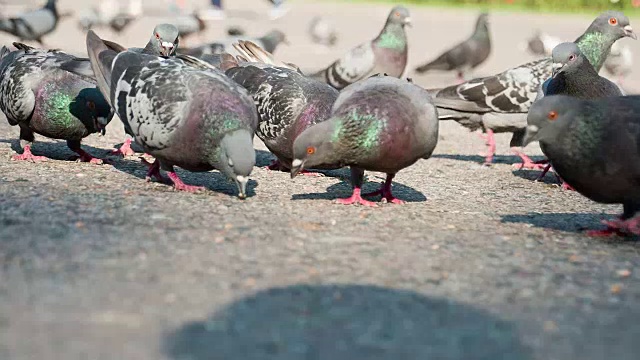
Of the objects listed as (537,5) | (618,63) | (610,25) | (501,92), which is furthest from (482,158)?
(537,5)

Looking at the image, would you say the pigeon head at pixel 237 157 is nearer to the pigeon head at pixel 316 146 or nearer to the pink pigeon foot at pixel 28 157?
the pigeon head at pixel 316 146

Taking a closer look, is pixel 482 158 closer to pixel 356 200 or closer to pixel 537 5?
pixel 356 200

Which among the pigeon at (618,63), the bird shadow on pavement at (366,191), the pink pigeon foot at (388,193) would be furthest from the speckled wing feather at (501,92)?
the pigeon at (618,63)

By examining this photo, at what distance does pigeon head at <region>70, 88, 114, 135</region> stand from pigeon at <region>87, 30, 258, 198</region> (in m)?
0.53

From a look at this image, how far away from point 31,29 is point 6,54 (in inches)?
315

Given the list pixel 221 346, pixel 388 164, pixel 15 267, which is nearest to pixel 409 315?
pixel 221 346

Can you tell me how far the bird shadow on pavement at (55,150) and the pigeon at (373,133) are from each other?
96.9 inches

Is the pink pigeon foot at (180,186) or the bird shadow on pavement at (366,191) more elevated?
the pink pigeon foot at (180,186)

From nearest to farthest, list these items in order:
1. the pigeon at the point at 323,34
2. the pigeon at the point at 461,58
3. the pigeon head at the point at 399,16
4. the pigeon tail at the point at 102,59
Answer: the pigeon tail at the point at 102,59 → the pigeon head at the point at 399,16 → the pigeon at the point at 461,58 → the pigeon at the point at 323,34

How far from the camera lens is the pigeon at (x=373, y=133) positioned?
5.50 metres

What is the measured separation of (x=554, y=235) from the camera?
530cm

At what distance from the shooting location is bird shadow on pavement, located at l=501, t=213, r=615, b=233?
5621 mm

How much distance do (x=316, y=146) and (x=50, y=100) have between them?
2.29m

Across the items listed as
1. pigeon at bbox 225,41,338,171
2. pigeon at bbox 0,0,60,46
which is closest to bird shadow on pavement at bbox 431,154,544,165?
pigeon at bbox 225,41,338,171
